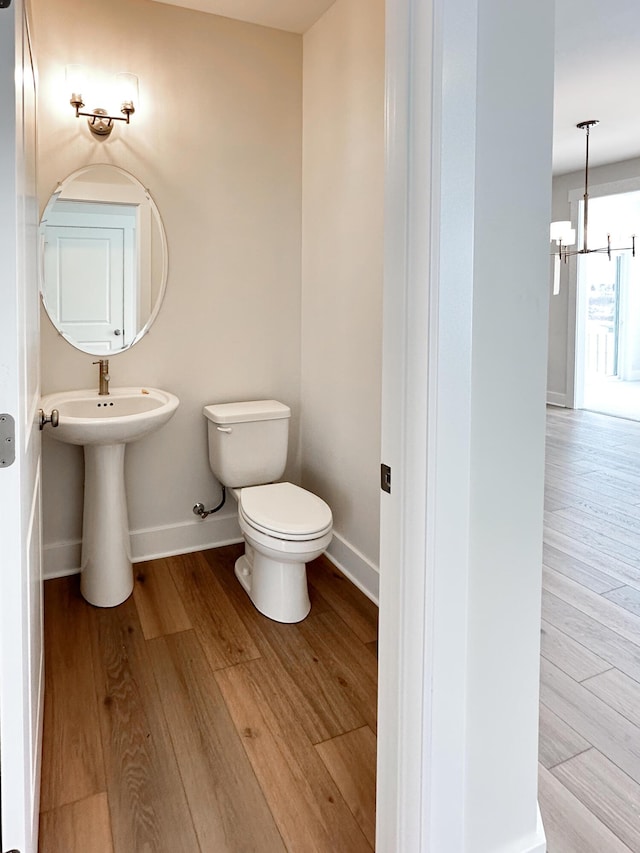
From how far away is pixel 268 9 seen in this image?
2.70m

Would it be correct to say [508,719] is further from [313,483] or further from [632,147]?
[632,147]

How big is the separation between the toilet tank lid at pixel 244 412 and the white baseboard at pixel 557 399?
4.93m

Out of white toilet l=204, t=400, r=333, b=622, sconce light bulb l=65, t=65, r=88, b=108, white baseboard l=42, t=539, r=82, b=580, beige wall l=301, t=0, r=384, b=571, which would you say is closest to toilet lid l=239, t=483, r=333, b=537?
white toilet l=204, t=400, r=333, b=622

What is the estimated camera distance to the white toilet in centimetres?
231

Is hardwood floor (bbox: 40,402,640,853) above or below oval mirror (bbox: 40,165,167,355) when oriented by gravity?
below

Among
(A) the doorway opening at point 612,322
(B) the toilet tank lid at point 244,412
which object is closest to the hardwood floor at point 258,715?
(B) the toilet tank lid at point 244,412

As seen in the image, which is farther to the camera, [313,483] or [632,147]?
[632,147]

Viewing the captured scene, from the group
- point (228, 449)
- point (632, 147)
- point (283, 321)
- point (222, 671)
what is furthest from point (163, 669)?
point (632, 147)

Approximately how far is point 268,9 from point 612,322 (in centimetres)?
725

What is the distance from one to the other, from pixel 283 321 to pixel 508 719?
2.25 meters

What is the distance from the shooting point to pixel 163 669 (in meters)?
2.13

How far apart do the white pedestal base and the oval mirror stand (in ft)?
1.74

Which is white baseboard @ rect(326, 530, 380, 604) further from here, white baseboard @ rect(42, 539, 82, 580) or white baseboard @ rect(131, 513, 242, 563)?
white baseboard @ rect(42, 539, 82, 580)

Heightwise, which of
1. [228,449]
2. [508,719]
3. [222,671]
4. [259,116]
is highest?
[259,116]
